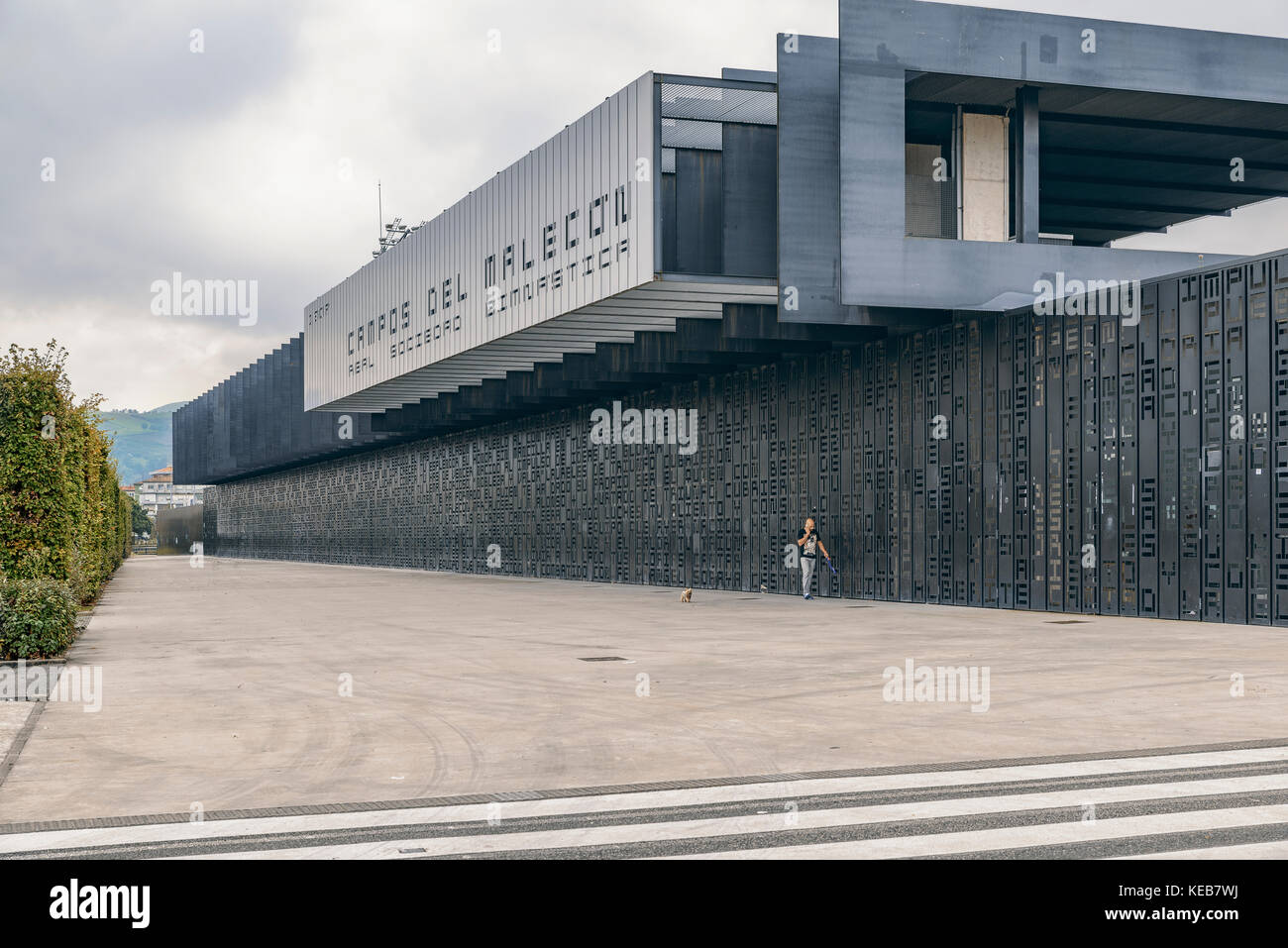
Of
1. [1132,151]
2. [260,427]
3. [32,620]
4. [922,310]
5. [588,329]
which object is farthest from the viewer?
[260,427]

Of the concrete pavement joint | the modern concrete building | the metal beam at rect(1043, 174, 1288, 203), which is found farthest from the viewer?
the metal beam at rect(1043, 174, 1288, 203)

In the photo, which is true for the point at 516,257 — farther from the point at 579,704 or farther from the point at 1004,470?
the point at 579,704

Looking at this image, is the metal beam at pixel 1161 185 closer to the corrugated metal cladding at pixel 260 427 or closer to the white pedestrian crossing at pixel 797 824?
the white pedestrian crossing at pixel 797 824

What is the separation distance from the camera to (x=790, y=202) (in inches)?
1056

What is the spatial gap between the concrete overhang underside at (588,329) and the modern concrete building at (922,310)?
0.17 m

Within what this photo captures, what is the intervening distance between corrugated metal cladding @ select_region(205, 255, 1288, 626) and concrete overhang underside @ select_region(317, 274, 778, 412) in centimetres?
363

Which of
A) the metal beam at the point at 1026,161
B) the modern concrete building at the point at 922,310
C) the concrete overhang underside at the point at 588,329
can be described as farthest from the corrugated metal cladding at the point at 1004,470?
the concrete overhang underside at the point at 588,329

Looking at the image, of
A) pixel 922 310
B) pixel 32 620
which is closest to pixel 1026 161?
pixel 922 310

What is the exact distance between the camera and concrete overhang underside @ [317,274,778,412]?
2767 cm

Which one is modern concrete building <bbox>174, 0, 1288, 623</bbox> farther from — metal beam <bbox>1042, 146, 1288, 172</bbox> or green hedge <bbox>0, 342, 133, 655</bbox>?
green hedge <bbox>0, 342, 133, 655</bbox>

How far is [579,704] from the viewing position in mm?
12219

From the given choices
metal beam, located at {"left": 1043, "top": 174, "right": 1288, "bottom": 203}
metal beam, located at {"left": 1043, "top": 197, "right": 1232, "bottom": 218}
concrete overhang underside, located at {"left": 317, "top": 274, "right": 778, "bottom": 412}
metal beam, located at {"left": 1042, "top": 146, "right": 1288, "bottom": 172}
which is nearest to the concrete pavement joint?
concrete overhang underside, located at {"left": 317, "top": 274, "right": 778, "bottom": 412}

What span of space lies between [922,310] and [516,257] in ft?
39.6
